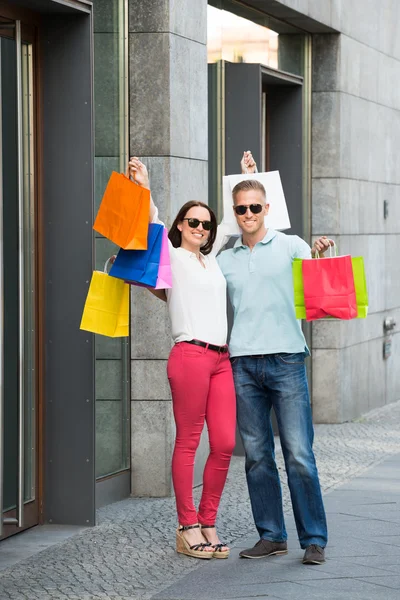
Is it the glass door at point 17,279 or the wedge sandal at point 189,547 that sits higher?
the glass door at point 17,279

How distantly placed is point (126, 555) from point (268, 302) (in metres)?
1.54

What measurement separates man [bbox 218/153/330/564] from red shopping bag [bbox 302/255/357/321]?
0.40 ft

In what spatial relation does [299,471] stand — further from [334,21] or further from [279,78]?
[334,21]

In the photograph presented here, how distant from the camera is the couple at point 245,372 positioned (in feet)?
22.3

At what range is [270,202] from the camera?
7.11 m

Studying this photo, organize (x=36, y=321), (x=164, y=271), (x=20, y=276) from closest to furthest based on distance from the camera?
(x=164, y=271) < (x=20, y=276) < (x=36, y=321)

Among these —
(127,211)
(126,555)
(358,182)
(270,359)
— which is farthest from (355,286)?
(358,182)

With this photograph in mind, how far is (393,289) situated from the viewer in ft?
49.3

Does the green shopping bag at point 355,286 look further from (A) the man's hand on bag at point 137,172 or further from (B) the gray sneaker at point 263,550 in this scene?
(B) the gray sneaker at point 263,550

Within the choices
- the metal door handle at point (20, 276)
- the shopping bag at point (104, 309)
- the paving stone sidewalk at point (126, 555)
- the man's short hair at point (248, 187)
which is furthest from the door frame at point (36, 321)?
the man's short hair at point (248, 187)

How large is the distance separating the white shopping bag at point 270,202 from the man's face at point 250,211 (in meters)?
0.24

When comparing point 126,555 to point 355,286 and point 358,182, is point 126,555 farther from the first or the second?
point 358,182

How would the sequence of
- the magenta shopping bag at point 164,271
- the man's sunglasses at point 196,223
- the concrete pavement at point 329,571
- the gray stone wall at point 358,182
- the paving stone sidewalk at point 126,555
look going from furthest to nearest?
the gray stone wall at point 358,182, the man's sunglasses at point 196,223, the magenta shopping bag at point 164,271, the paving stone sidewalk at point 126,555, the concrete pavement at point 329,571

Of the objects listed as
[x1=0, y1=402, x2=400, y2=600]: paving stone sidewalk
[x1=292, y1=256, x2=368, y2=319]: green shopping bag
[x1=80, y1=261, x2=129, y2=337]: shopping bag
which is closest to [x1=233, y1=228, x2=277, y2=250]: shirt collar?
[x1=292, y1=256, x2=368, y2=319]: green shopping bag
